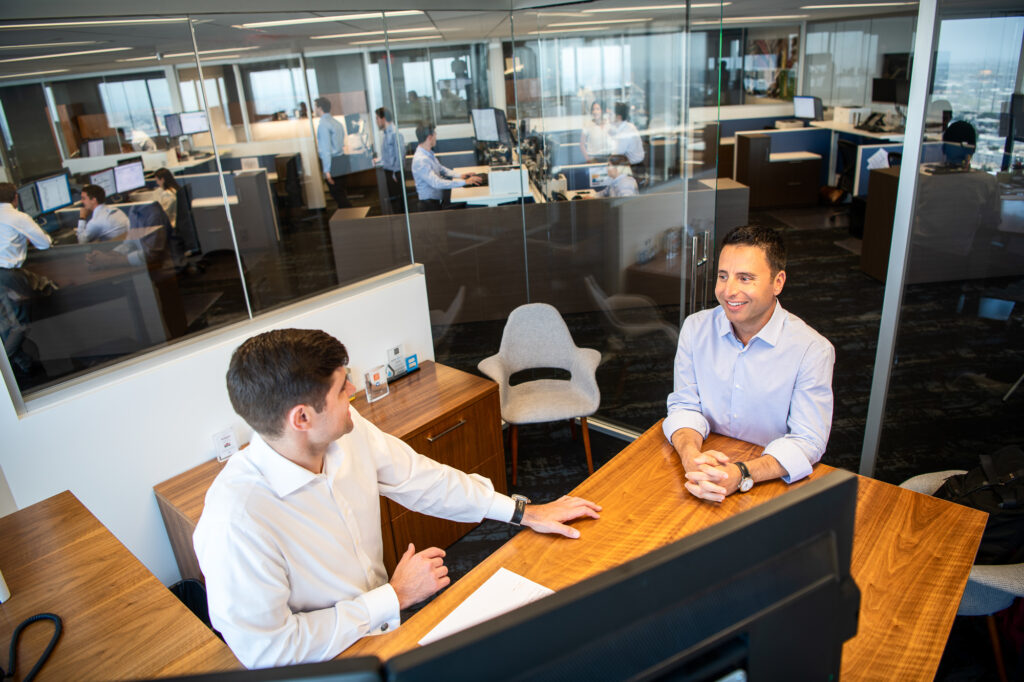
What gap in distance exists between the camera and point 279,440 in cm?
160

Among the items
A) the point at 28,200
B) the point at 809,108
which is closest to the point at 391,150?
the point at 28,200

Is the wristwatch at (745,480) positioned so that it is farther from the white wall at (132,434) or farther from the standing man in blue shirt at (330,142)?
the standing man in blue shirt at (330,142)

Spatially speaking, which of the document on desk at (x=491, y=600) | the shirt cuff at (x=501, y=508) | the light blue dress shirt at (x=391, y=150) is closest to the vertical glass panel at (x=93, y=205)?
the light blue dress shirt at (x=391, y=150)

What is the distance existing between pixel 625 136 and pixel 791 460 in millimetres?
2392

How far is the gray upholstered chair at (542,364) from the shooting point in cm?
360

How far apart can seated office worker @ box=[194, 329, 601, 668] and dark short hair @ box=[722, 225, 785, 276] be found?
1008 millimetres

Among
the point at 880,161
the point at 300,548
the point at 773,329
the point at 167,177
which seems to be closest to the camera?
the point at 300,548

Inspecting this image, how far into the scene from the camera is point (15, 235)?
3.90 metres

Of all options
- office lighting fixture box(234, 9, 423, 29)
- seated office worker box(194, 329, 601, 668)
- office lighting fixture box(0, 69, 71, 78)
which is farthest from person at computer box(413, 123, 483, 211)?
seated office worker box(194, 329, 601, 668)

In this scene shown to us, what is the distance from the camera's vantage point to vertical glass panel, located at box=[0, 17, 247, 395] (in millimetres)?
3139

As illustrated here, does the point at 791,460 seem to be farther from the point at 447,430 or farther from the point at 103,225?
the point at 103,225

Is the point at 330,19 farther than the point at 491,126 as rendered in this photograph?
No

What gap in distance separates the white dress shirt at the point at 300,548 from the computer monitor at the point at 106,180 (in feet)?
16.1

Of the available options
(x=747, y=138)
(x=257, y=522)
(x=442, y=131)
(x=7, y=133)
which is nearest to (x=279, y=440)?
(x=257, y=522)
